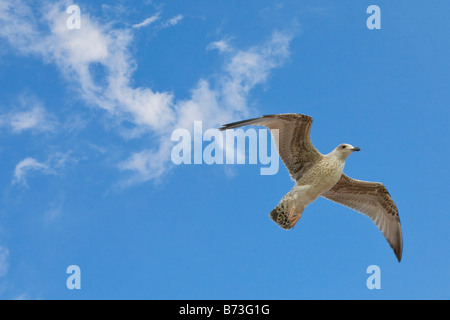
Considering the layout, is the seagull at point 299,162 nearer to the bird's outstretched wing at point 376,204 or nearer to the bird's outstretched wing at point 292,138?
the bird's outstretched wing at point 292,138

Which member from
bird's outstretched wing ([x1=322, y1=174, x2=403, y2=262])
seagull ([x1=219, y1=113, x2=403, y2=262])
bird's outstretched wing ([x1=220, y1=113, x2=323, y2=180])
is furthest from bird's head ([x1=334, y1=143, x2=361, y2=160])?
bird's outstretched wing ([x1=322, y1=174, x2=403, y2=262])

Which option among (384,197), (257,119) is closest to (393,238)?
(384,197)

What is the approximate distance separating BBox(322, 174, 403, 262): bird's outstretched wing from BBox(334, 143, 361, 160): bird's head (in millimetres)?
1472

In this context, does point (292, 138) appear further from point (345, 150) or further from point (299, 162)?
point (345, 150)

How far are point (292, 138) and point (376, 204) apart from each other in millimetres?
3460

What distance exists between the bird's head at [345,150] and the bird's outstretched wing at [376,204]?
1.47 metres

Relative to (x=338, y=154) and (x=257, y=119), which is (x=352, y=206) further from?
(x=257, y=119)

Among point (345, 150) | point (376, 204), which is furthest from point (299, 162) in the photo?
point (376, 204)

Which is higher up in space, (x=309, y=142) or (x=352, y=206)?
(x=309, y=142)

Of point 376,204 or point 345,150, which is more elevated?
point 345,150

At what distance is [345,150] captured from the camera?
13047mm
